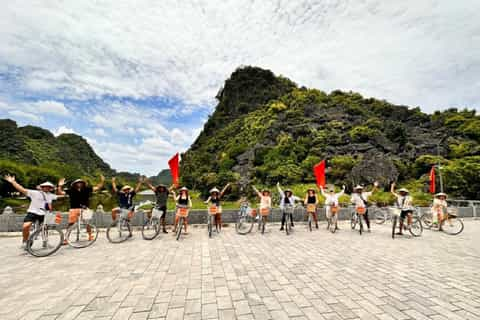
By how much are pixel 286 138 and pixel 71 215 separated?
31.8 metres

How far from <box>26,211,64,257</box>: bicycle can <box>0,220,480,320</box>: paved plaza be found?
0.80 feet

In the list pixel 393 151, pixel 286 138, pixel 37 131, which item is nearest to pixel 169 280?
pixel 286 138

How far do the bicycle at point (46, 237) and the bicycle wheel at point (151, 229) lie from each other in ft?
7.11

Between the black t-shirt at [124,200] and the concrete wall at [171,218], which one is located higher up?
the black t-shirt at [124,200]

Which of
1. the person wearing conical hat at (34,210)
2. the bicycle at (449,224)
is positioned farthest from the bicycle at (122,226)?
the bicycle at (449,224)

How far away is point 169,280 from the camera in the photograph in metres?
4.16

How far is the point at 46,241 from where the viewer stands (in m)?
5.86

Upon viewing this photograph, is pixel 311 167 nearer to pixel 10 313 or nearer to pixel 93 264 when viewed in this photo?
pixel 93 264

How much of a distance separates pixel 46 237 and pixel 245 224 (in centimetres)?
565

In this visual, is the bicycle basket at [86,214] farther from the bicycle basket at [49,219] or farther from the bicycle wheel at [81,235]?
the bicycle basket at [49,219]

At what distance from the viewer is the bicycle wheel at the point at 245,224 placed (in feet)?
27.4

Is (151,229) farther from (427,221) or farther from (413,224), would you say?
(427,221)

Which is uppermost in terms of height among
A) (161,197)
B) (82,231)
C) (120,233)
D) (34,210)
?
(161,197)

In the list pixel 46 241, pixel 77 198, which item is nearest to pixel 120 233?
pixel 77 198
